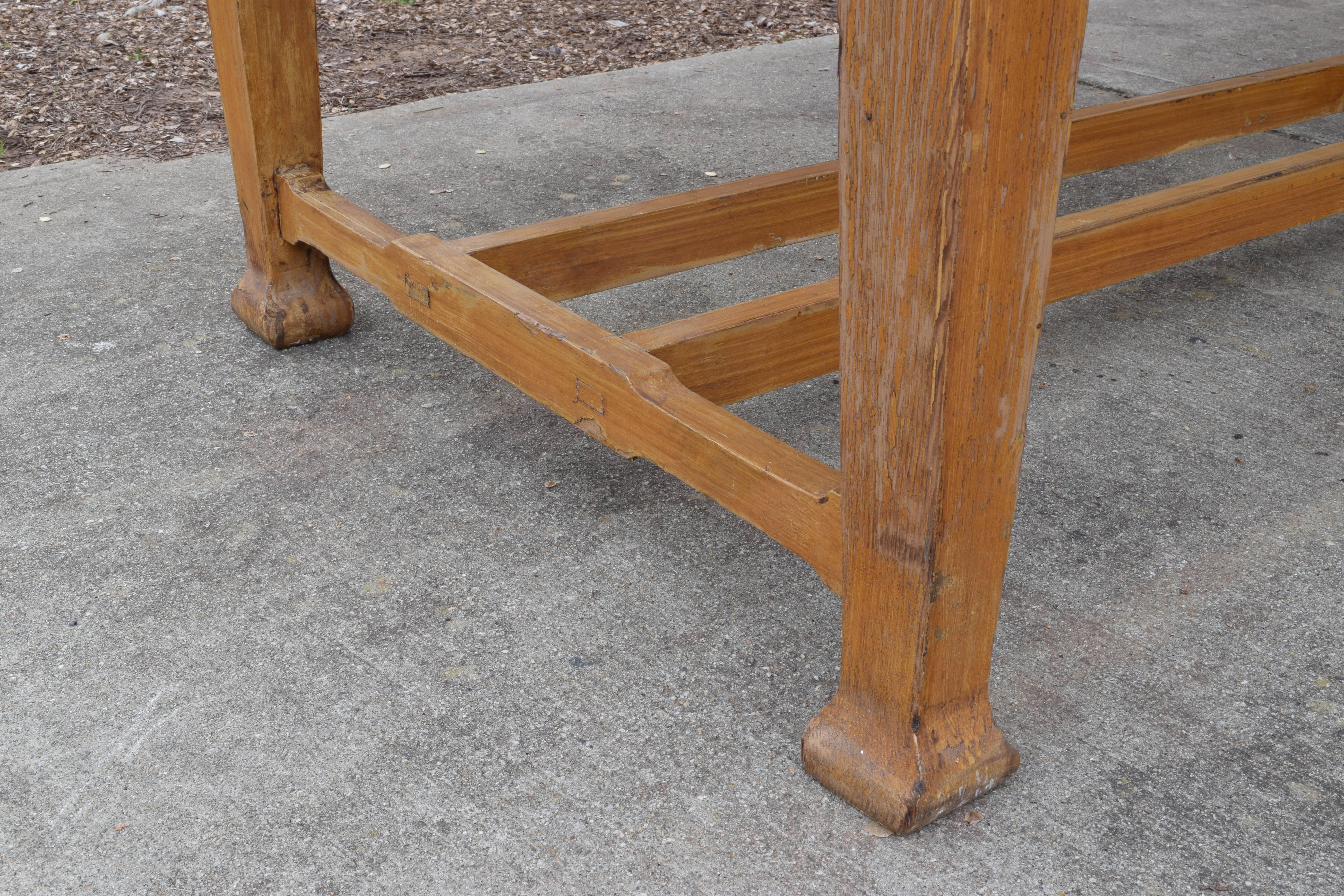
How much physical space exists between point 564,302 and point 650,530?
1118 mm

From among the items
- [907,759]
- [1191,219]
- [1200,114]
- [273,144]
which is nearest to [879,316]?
[907,759]

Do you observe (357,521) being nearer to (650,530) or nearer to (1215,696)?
(650,530)

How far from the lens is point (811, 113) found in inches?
170

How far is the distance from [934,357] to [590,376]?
696mm

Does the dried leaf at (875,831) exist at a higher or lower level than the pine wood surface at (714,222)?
lower

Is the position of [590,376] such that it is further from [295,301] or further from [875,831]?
[295,301]

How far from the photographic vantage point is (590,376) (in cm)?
176

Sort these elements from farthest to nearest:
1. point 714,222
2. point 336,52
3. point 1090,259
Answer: point 336,52
point 714,222
point 1090,259

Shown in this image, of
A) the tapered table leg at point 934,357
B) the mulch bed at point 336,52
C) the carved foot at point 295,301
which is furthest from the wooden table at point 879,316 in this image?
the mulch bed at point 336,52

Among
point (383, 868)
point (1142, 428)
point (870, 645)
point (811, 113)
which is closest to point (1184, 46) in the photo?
point (811, 113)

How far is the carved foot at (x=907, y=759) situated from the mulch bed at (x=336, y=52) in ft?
11.2

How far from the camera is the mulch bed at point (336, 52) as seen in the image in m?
4.25

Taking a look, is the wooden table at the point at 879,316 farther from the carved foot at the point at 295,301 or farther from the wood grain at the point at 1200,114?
the wood grain at the point at 1200,114

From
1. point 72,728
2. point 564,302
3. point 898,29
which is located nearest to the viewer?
point 898,29
